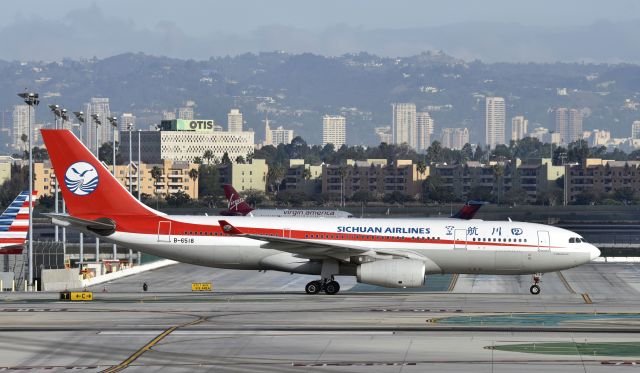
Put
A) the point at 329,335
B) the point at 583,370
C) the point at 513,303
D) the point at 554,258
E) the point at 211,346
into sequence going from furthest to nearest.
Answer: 1. the point at 554,258
2. the point at 513,303
3. the point at 329,335
4. the point at 211,346
5. the point at 583,370

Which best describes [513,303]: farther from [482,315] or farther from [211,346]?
[211,346]

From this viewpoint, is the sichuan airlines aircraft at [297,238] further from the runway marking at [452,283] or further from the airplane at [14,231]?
the airplane at [14,231]

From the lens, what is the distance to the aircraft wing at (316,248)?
59.7 meters

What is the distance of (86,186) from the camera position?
203 feet

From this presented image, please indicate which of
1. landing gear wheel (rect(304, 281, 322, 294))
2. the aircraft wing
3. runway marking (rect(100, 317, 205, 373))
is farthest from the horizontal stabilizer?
runway marking (rect(100, 317, 205, 373))

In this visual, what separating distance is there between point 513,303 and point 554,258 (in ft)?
21.6

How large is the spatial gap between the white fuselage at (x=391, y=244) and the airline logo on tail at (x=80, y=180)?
2555mm

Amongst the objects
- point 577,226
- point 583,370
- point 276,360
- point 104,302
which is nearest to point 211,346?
point 276,360

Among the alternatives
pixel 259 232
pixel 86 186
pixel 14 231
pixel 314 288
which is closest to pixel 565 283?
pixel 314 288

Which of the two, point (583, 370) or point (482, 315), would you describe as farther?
point (482, 315)

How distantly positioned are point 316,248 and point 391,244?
3.87 meters

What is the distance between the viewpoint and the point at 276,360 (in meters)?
36.8

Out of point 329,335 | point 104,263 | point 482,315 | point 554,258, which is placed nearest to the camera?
point 329,335

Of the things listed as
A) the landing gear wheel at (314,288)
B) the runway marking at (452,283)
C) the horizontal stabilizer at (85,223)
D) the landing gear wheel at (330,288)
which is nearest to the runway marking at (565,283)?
the runway marking at (452,283)
